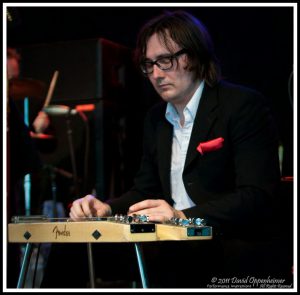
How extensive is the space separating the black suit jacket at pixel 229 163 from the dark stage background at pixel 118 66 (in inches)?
65.2

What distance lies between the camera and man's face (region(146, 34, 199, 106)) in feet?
10.6

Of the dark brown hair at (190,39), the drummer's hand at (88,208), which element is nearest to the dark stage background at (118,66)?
the dark brown hair at (190,39)

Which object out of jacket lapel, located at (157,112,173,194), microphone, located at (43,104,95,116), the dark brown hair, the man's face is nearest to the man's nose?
the man's face

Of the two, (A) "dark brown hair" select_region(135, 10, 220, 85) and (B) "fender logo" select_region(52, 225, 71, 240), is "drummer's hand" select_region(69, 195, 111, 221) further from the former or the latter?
(A) "dark brown hair" select_region(135, 10, 220, 85)

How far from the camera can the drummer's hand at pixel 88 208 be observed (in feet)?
9.39

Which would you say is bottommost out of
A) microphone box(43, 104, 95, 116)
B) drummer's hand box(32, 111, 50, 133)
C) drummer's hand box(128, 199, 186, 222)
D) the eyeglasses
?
drummer's hand box(128, 199, 186, 222)

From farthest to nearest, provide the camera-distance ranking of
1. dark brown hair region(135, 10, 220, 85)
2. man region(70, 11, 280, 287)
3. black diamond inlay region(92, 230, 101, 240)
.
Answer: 1. dark brown hair region(135, 10, 220, 85)
2. man region(70, 11, 280, 287)
3. black diamond inlay region(92, 230, 101, 240)

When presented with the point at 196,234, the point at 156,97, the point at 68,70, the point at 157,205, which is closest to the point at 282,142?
the point at 156,97

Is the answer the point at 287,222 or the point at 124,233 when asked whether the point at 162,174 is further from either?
the point at 124,233

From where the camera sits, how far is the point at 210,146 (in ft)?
10.2

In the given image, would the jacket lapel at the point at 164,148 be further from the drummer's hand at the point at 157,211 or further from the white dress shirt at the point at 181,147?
the drummer's hand at the point at 157,211

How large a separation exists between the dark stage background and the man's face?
1.70 m

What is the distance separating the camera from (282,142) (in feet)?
15.9

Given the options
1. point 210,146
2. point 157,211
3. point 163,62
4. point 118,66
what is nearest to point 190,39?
point 163,62
